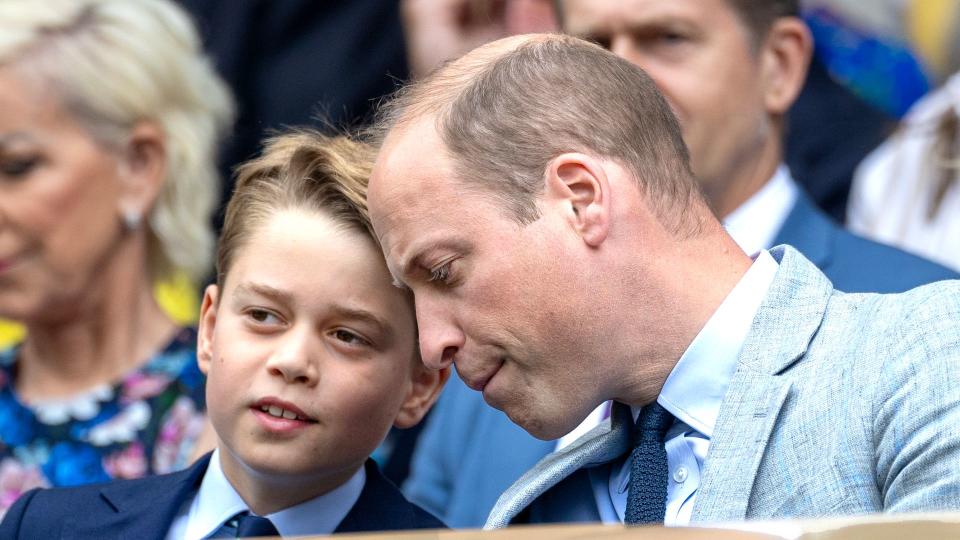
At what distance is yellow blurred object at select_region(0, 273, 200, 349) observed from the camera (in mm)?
3746

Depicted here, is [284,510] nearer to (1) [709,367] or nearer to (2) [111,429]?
(1) [709,367]

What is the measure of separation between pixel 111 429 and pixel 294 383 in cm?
125

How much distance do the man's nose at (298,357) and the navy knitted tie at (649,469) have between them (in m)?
0.50

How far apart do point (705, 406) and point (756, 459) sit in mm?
153

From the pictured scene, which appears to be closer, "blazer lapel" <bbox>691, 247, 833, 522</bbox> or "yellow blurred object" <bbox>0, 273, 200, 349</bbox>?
"blazer lapel" <bbox>691, 247, 833, 522</bbox>

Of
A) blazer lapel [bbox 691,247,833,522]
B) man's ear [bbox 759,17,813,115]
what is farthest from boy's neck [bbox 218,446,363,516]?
man's ear [bbox 759,17,813,115]

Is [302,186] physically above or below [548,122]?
below

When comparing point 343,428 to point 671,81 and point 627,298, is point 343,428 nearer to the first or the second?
point 627,298

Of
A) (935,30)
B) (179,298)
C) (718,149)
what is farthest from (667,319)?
(935,30)

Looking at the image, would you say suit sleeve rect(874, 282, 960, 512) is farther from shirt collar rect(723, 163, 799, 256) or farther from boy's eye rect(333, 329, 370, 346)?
shirt collar rect(723, 163, 799, 256)

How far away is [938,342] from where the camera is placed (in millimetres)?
1847

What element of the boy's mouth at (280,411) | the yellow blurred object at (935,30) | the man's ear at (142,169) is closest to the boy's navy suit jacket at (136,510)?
the boy's mouth at (280,411)

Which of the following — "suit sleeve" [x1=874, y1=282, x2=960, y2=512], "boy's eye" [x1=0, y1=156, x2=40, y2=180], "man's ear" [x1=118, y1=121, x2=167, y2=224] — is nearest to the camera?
"suit sleeve" [x1=874, y1=282, x2=960, y2=512]

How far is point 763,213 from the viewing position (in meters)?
3.33
